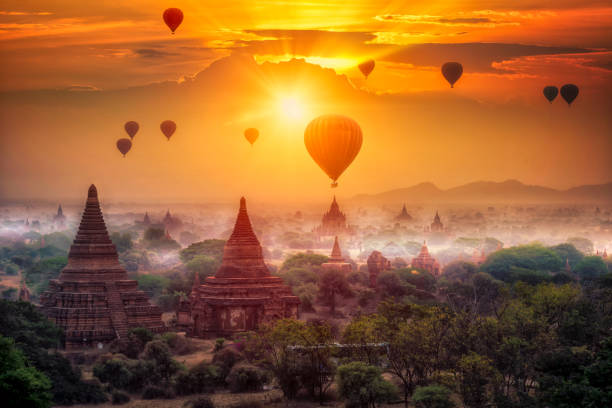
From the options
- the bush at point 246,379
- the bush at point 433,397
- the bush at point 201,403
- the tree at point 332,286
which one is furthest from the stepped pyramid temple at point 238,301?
the bush at point 433,397

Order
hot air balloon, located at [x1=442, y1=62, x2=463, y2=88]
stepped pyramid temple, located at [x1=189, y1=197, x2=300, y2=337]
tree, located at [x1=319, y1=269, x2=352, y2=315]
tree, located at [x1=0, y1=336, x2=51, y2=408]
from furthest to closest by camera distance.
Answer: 1. hot air balloon, located at [x1=442, y1=62, x2=463, y2=88]
2. tree, located at [x1=319, y1=269, x2=352, y2=315]
3. stepped pyramid temple, located at [x1=189, y1=197, x2=300, y2=337]
4. tree, located at [x1=0, y1=336, x2=51, y2=408]

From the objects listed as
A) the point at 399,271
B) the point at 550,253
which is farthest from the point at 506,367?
the point at 550,253

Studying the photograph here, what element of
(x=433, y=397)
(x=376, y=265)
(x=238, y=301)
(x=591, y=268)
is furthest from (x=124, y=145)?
(x=433, y=397)

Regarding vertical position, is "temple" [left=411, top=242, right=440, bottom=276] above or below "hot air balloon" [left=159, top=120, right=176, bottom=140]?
below

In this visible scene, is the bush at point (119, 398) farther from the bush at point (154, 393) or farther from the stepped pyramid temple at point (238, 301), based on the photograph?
the stepped pyramid temple at point (238, 301)

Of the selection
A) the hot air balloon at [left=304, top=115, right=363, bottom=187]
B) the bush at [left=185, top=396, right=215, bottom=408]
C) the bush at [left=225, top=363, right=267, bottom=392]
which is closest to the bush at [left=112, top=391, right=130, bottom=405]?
the bush at [left=185, top=396, right=215, bottom=408]

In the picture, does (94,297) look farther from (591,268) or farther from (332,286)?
(591,268)

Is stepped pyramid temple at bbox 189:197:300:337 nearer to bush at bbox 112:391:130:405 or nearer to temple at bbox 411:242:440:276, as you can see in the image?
bush at bbox 112:391:130:405
